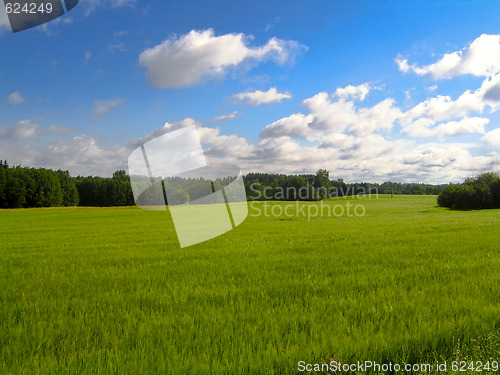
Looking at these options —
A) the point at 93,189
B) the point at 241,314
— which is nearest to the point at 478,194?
the point at 241,314

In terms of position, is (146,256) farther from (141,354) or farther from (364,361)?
(364,361)

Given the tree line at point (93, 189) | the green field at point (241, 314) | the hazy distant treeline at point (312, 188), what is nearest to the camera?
the green field at point (241, 314)

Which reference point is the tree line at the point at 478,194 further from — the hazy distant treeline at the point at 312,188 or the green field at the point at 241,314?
the green field at the point at 241,314

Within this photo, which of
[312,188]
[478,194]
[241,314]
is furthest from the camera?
[312,188]

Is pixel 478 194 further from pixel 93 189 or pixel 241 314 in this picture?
pixel 93 189

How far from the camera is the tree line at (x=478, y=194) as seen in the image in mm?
64750

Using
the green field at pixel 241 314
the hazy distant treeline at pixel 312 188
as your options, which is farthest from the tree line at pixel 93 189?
the green field at pixel 241 314

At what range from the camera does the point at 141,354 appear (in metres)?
3.53

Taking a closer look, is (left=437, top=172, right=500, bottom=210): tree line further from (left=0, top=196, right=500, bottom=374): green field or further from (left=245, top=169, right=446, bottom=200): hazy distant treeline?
(left=0, top=196, right=500, bottom=374): green field

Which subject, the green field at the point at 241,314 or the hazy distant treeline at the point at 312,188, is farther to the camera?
the hazy distant treeline at the point at 312,188

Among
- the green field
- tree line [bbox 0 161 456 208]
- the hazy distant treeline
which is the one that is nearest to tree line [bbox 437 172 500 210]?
tree line [bbox 0 161 456 208]

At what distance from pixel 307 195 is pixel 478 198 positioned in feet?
216

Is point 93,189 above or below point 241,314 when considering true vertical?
above

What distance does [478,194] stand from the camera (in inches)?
2547
